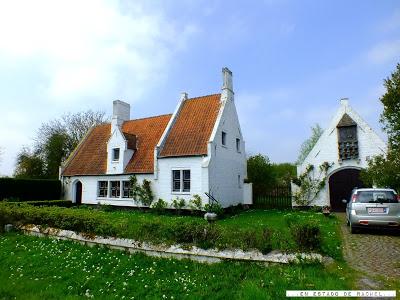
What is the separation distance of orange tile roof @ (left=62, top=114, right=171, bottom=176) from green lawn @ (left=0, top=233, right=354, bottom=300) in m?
14.5

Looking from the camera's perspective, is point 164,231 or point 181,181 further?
point 181,181

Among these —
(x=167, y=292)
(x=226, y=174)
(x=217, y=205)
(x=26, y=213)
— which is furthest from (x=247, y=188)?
(x=167, y=292)

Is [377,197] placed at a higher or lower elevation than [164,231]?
higher

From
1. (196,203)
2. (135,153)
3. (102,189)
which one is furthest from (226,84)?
(102,189)

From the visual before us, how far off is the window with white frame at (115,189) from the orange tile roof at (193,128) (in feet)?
18.6

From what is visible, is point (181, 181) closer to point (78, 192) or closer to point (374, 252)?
point (78, 192)

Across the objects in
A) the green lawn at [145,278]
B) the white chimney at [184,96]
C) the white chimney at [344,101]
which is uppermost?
the white chimney at [184,96]

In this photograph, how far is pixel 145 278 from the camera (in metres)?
7.86

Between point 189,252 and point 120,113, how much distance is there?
23.4 m

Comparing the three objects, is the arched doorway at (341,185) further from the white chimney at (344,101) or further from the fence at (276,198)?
the white chimney at (344,101)

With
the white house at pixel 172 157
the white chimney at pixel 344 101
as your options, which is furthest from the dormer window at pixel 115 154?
the white chimney at pixel 344 101

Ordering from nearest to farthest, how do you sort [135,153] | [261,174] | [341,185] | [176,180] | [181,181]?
1. [181,181]
2. [176,180]
3. [341,185]
4. [135,153]
5. [261,174]

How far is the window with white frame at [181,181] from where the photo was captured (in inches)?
873

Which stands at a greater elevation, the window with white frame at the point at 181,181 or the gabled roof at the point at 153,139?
the gabled roof at the point at 153,139
